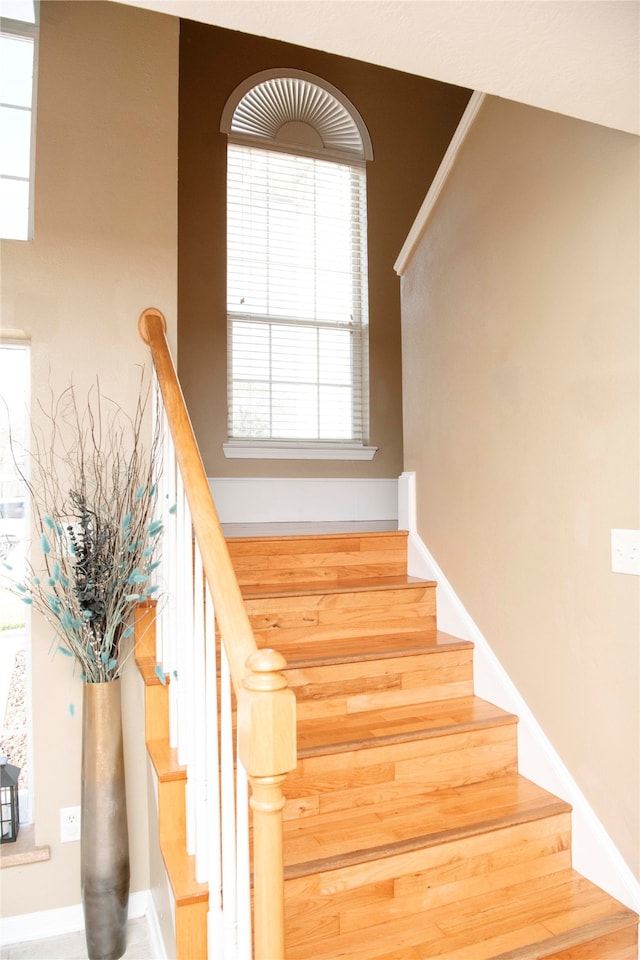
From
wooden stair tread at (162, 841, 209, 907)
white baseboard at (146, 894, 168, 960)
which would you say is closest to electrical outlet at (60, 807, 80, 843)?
white baseboard at (146, 894, 168, 960)

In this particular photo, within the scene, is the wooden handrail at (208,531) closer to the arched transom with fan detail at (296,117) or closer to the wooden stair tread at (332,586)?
the wooden stair tread at (332,586)

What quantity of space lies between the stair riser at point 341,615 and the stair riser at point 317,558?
26 centimetres

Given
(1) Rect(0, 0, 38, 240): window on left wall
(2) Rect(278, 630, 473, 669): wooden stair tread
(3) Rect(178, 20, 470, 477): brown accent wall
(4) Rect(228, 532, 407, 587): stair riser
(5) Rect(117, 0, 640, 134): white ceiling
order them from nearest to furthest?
1. (5) Rect(117, 0, 640, 134): white ceiling
2. (2) Rect(278, 630, 473, 669): wooden stair tread
3. (1) Rect(0, 0, 38, 240): window on left wall
4. (4) Rect(228, 532, 407, 587): stair riser
5. (3) Rect(178, 20, 470, 477): brown accent wall

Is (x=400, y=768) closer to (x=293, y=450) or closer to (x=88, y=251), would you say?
(x=88, y=251)

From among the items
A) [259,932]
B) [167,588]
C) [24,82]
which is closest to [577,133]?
[167,588]

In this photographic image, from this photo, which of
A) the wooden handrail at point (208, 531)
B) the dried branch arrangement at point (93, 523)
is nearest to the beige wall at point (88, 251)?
the dried branch arrangement at point (93, 523)

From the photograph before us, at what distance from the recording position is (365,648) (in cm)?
247

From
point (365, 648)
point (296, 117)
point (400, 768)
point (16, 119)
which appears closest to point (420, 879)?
point (400, 768)

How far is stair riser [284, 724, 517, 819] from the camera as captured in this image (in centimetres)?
199

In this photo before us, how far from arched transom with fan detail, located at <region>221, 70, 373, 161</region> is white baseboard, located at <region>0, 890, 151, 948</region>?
3876mm

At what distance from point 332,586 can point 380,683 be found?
0.53 meters

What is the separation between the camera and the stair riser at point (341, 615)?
2529 millimetres

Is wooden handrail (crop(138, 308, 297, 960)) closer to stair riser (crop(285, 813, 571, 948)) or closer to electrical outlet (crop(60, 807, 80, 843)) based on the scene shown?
stair riser (crop(285, 813, 571, 948))

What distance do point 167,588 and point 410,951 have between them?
1.15 m
